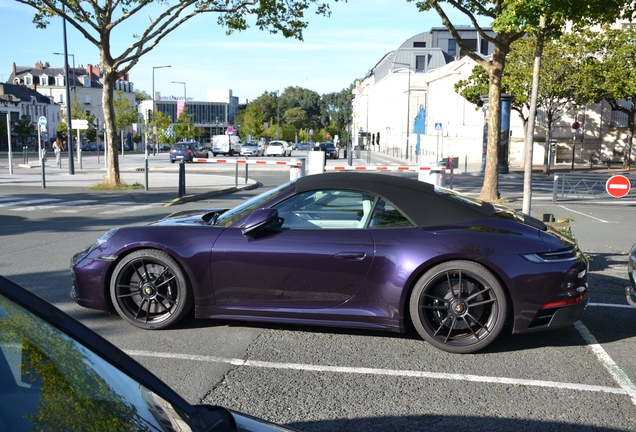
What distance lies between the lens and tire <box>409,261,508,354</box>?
5188 mm

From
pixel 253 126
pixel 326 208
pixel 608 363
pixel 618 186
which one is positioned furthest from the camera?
pixel 253 126

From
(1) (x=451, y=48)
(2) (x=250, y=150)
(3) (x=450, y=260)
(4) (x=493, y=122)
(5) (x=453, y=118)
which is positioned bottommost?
(2) (x=250, y=150)

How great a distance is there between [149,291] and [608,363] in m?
3.83

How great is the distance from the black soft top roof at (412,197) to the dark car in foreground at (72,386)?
368 centimetres

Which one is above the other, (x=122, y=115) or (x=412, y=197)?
(x=122, y=115)

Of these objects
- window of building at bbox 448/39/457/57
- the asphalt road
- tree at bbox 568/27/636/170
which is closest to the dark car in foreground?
the asphalt road

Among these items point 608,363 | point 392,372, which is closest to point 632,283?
point 608,363

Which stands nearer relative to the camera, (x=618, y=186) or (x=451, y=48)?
(x=618, y=186)

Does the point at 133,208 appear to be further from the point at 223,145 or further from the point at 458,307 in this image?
the point at 223,145

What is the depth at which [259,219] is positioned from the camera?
5387 millimetres

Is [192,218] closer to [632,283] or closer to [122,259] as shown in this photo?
[122,259]

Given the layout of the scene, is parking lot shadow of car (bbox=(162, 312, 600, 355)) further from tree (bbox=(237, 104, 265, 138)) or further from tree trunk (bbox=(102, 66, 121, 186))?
tree (bbox=(237, 104, 265, 138))

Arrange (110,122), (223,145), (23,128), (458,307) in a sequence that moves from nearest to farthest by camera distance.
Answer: (458,307)
(110,122)
(223,145)
(23,128)

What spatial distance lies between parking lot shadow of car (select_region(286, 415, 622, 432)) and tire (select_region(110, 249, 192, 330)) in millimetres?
2107
